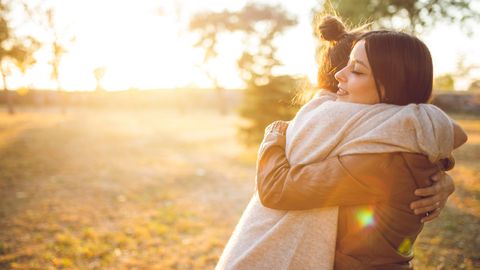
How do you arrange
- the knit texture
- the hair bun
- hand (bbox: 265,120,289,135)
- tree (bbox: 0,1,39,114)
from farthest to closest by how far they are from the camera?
tree (bbox: 0,1,39,114), the hair bun, hand (bbox: 265,120,289,135), the knit texture

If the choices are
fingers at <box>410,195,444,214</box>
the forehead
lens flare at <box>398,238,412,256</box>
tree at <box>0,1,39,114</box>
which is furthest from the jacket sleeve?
tree at <box>0,1,39,114</box>

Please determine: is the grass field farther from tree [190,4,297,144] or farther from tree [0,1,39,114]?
tree [0,1,39,114]

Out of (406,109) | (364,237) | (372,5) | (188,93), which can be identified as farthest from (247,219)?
(188,93)

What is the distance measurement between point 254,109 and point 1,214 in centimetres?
837

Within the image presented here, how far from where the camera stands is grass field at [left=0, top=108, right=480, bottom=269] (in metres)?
4.46

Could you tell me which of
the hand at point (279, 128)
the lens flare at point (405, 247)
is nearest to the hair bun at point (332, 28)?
the hand at point (279, 128)

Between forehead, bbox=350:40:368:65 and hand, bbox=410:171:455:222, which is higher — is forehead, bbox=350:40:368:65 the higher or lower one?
the higher one

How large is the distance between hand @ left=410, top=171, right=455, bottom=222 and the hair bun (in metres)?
0.89

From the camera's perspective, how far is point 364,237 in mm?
1342

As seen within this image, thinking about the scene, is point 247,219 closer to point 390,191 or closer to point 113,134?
point 390,191

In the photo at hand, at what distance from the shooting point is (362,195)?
1292mm

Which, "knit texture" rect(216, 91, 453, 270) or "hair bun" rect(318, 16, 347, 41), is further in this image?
"hair bun" rect(318, 16, 347, 41)

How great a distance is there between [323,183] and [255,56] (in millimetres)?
11848

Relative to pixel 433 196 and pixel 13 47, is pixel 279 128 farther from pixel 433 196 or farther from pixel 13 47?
pixel 13 47
